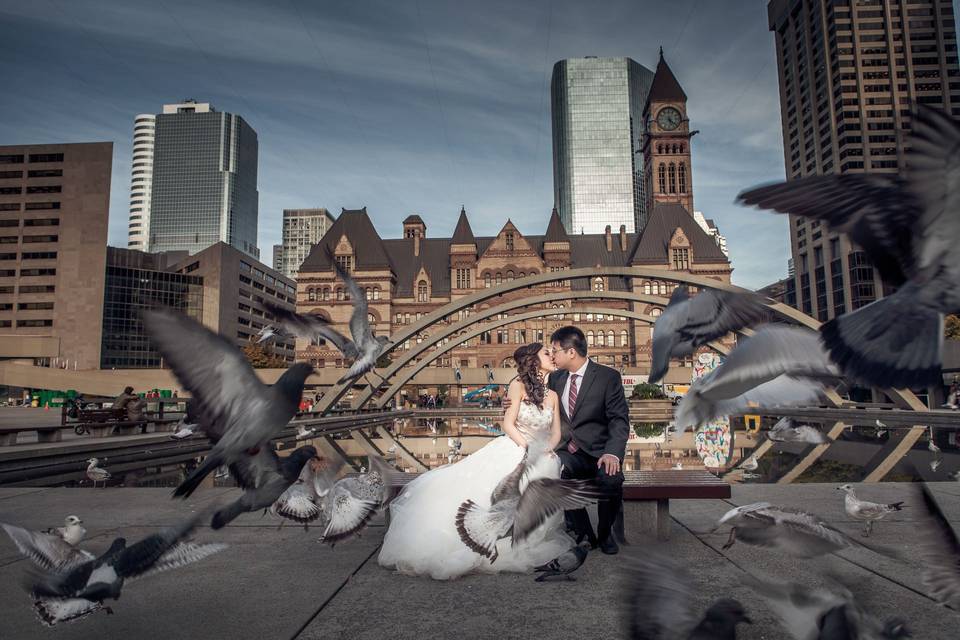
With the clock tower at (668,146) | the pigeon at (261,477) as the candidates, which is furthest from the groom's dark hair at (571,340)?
the clock tower at (668,146)

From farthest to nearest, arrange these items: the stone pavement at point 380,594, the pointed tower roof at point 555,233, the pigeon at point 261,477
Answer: the pointed tower roof at point 555,233 → the stone pavement at point 380,594 → the pigeon at point 261,477

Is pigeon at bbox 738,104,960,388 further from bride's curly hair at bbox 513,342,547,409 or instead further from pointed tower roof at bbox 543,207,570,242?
pointed tower roof at bbox 543,207,570,242

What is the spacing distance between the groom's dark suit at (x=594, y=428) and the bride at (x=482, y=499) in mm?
189

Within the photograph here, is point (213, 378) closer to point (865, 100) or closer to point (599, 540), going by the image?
point (599, 540)

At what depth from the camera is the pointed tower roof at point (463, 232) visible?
6469 cm

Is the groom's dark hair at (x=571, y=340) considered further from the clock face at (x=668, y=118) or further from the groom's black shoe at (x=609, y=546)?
the clock face at (x=668, y=118)

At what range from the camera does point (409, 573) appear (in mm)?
3682

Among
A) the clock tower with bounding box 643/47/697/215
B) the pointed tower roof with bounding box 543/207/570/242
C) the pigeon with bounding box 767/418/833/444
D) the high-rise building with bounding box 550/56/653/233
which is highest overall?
the high-rise building with bounding box 550/56/653/233

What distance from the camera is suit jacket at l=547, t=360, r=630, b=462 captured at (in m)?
4.04

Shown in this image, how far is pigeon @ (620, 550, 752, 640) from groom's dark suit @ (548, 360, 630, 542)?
247 centimetres

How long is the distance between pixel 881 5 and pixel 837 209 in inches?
4177

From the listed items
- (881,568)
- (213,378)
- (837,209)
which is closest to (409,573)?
(213,378)

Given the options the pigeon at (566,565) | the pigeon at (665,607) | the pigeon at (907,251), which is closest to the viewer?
the pigeon at (907,251)

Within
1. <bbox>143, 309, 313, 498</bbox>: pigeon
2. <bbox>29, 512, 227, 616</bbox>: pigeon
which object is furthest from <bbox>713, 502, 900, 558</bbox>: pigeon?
<bbox>29, 512, 227, 616</bbox>: pigeon
